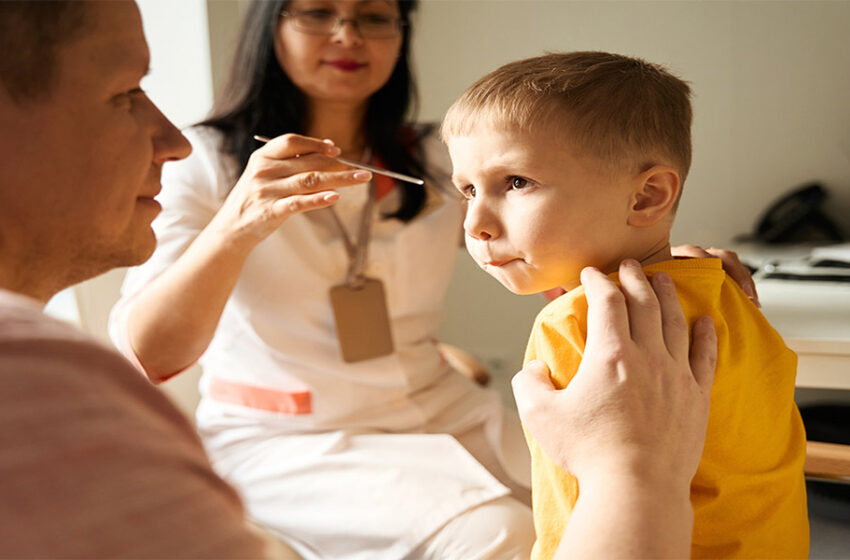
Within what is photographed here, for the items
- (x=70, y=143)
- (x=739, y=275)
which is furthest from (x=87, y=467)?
(x=739, y=275)

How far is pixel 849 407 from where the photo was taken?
1.93 meters

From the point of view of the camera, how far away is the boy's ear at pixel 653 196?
83 centimetres

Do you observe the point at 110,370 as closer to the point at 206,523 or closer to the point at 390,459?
the point at 206,523

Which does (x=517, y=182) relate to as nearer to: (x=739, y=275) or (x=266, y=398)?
(x=739, y=275)

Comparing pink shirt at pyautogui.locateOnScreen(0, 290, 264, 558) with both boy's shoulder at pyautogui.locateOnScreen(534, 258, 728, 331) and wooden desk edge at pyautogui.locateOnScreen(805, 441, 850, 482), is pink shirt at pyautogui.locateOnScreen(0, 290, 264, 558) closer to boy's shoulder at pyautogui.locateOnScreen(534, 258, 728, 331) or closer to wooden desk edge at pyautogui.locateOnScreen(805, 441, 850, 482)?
boy's shoulder at pyautogui.locateOnScreen(534, 258, 728, 331)

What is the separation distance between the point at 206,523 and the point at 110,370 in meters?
0.13

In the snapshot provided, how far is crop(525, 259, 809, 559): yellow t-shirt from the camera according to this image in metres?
0.80

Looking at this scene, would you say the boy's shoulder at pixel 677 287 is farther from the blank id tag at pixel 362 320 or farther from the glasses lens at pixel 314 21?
the glasses lens at pixel 314 21

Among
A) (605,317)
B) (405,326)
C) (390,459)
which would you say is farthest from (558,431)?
(405,326)

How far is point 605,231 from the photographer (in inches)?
33.2

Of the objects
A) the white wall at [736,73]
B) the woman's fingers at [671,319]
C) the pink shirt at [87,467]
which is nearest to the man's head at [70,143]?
the pink shirt at [87,467]

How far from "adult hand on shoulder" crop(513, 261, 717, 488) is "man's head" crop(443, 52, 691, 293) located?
0.30ft

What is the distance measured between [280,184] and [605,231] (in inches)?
20.1

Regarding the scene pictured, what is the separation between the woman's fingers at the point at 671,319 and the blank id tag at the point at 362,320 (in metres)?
0.79
